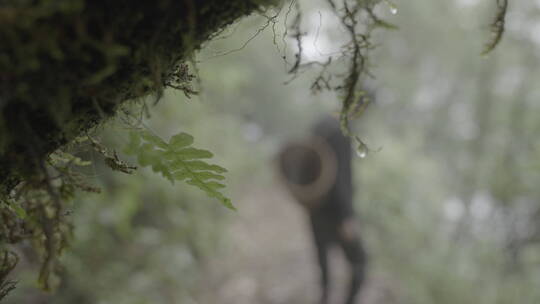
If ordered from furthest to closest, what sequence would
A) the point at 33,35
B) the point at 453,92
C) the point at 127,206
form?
the point at 453,92, the point at 127,206, the point at 33,35

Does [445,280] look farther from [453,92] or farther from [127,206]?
[453,92]

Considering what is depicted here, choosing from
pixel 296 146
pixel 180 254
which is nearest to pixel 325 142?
pixel 296 146

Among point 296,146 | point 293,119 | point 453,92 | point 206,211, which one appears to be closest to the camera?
point 296,146

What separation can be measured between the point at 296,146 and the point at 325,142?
0.48 m

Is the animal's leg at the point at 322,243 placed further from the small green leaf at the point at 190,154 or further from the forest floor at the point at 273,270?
the small green leaf at the point at 190,154

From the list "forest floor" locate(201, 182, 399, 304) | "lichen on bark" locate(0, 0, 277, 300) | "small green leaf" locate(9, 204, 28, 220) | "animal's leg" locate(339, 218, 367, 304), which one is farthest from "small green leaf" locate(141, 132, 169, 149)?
"forest floor" locate(201, 182, 399, 304)

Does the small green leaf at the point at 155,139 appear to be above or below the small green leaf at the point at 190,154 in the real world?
above

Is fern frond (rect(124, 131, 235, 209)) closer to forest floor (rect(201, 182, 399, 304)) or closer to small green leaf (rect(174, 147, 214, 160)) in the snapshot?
small green leaf (rect(174, 147, 214, 160))

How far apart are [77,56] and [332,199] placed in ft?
11.5

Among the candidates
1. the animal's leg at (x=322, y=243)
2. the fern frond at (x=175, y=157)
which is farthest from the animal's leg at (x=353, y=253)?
the fern frond at (x=175, y=157)

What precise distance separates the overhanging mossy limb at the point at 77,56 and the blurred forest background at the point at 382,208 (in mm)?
212

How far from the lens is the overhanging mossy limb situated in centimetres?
46

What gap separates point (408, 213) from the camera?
6066 millimetres

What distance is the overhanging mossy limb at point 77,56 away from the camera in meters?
0.46
